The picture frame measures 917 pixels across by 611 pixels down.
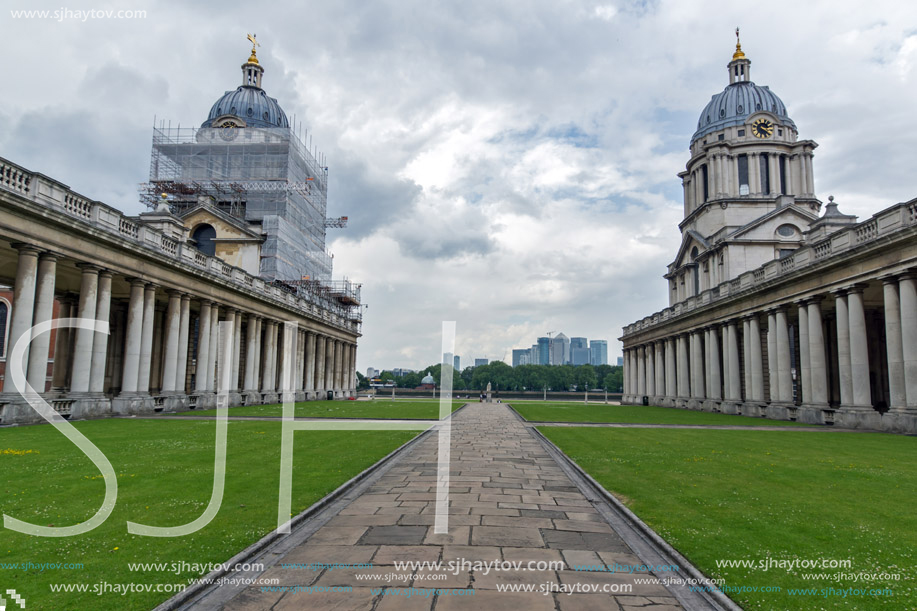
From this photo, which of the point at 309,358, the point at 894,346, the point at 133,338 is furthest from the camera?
the point at 309,358

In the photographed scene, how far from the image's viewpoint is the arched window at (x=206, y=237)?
53000 millimetres

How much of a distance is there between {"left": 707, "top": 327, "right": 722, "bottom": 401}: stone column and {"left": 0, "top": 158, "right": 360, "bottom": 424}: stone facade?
124 feet

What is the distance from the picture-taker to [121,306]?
4019 cm

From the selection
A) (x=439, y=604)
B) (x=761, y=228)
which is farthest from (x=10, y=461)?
(x=761, y=228)

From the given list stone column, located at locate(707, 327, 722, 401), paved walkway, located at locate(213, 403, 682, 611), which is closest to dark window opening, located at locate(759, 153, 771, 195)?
stone column, located at locate(707, 327, 722, 401)

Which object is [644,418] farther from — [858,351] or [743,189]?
[743,189]

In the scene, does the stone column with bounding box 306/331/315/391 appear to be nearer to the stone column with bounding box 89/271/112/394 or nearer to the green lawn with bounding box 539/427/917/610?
the stone column with bounding box 89/271/112/394

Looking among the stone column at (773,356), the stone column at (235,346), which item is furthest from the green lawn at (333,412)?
the stone column at (773,356)

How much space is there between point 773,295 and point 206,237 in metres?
49.5

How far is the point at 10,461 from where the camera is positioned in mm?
11891

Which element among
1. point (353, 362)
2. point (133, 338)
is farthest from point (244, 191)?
point (133, 338)

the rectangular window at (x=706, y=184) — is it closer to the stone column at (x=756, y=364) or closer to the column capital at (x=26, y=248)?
the stone column at (x=756, y=364)

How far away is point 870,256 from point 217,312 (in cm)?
3921

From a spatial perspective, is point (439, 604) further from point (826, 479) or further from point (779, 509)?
point (826, 479)
